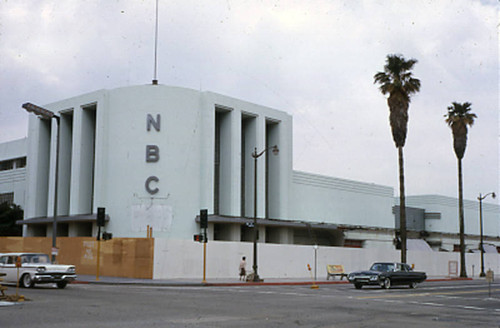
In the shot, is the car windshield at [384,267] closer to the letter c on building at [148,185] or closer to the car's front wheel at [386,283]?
the car's front wheel at [386,283]

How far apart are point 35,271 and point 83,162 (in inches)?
1136

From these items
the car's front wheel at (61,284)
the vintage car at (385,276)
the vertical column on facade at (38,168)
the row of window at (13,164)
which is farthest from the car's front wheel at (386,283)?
the row of window at (13,164)

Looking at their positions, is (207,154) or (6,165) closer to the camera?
(207,154)

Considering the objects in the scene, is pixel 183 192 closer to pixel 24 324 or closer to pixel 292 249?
pixel 292 249

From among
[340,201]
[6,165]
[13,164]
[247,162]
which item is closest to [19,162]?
[13,164]

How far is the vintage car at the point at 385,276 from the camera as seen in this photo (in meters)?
29.5

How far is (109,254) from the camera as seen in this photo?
3844 cm

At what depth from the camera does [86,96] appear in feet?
171

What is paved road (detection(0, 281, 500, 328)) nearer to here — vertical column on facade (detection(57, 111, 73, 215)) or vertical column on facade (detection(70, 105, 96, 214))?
vertical column on facade (detection(70, 105, 96, 214))

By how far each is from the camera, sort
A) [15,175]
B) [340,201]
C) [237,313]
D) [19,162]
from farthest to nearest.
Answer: [19,162] < [340,201] < [15,175] < [237,313]

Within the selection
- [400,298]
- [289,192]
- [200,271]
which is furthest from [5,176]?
[400,298]

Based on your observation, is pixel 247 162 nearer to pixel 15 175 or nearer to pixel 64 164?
pixel 64 164

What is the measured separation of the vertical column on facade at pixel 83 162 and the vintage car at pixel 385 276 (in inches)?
1146

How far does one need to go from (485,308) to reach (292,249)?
83.7ft
